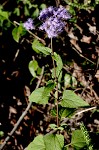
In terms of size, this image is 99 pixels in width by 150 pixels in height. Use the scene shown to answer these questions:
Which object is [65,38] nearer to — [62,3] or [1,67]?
[62,3]

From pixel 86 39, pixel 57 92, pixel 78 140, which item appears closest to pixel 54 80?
pixel 57 92

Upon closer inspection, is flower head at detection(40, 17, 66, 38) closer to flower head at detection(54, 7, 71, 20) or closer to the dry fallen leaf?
flower head at detection(54, 7, 71, 20)

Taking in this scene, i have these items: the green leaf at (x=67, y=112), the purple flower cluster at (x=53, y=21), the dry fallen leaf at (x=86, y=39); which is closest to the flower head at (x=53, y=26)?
the purple flower cluster at (x=53, y=21)

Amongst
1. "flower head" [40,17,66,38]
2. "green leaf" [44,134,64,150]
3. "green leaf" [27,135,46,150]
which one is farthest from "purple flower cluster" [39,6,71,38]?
"green leaf" [27,135,46,150]

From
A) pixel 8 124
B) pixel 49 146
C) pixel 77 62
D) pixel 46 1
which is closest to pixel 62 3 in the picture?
pixel 46 1

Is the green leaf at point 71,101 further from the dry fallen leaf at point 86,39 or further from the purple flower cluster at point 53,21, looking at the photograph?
the dry fallen leaf at point 86,39
